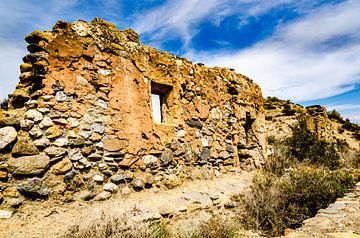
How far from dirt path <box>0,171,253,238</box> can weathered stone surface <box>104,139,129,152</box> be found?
0.78 m

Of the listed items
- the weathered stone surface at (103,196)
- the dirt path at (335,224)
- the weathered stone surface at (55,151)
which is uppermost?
the weathered stone surface at (55,151)

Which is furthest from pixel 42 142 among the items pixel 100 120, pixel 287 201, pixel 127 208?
pixel 287 201

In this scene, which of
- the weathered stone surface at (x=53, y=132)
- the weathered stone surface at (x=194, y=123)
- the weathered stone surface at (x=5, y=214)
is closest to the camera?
the weathered stone surface at (x=5, y=214)

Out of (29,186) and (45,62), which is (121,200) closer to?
(29,186)

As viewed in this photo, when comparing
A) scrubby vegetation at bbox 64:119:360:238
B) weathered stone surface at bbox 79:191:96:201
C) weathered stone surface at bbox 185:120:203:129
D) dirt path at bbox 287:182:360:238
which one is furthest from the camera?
weathered stone surface at bbox 185:120:203:129

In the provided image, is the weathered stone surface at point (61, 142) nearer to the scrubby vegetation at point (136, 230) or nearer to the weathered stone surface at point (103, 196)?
the weathered stone surface at point (103, 196)

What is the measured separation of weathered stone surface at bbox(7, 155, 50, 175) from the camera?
334 centimetres

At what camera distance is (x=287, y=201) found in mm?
4855

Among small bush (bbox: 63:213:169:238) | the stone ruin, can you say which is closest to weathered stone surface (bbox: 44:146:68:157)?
the stone ruin

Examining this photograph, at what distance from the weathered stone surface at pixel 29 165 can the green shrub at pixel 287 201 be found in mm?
3377

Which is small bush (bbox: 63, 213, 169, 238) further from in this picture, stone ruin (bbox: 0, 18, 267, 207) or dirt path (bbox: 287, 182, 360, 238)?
dirt path (bbox: 287, 182, 360, 238)

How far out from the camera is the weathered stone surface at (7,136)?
131 inches

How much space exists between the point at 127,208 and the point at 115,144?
1.08 metres

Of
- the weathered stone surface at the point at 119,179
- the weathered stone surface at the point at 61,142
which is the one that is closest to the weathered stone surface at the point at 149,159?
the weathered stone surface at the point at 119,179
